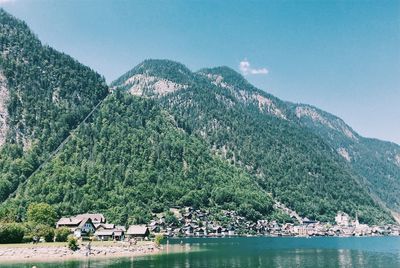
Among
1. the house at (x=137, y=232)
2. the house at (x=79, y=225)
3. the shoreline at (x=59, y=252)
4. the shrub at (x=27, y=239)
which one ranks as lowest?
the shoreline at (x=59, y=252)

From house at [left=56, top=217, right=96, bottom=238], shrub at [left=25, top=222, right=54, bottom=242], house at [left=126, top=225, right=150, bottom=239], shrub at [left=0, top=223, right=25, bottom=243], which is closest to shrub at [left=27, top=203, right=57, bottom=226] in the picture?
house at [left=56, top=217, right=96, bottom=238]

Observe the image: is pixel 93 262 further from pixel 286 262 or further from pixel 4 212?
pixel 4 212

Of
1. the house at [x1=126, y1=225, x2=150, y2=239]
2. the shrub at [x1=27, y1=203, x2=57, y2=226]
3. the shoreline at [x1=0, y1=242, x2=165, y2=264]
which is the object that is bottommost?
the shoreline at [x1=0, y1=242, x2=165, y2=264]

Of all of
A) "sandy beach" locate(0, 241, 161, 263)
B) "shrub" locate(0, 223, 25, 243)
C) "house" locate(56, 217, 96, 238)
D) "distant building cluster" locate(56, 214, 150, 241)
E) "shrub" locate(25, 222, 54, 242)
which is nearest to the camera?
"sandy beach" locate(0, 241, 161, 263)

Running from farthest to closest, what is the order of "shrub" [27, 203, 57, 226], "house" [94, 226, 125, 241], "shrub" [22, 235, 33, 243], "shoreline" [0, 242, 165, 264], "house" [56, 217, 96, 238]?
"house" [56, 217, 96, 238]
"house" [94, 226, 125, 241]
"shrub" [27, 203, 57, 226]
"shrub" [22, 235, 33, 243]
"shoreline" [0, 242, 165, 264]

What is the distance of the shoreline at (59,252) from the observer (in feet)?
360

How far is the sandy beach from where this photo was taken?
111 meters

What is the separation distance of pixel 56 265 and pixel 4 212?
3359 inches

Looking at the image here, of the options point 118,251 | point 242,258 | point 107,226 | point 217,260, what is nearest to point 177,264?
point 217,260

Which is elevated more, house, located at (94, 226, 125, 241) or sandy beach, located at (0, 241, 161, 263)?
house, located at (94, 226, 125, 241)

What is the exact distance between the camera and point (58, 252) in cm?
11881

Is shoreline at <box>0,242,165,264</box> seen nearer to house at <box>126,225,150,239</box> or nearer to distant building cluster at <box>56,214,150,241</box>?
distant building cluster at <box>56,214,150,241</box>

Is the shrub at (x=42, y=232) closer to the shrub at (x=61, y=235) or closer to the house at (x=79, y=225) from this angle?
the shrub at (x=61, y=235)

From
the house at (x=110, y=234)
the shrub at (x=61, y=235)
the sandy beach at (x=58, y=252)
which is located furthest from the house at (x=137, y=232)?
the sandy beach at (x=58, y=252)
